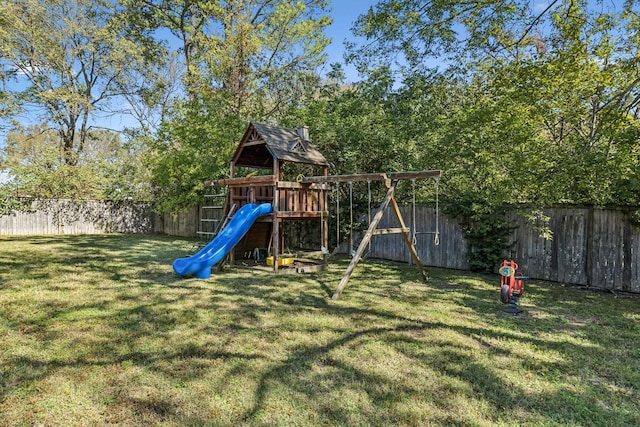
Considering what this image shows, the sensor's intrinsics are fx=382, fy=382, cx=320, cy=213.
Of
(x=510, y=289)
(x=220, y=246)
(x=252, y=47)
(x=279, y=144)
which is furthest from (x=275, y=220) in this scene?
(x=252, y=47)

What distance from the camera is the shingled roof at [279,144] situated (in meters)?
8.91

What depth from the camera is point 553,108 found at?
26.0ft

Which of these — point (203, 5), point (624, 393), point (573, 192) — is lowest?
point (624, 393)

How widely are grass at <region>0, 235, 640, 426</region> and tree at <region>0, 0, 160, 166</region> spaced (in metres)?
18.0

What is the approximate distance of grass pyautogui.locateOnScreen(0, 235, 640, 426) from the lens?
2.82 m

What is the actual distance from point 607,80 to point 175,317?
8.37 meters

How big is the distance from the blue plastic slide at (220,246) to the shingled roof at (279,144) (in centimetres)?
133

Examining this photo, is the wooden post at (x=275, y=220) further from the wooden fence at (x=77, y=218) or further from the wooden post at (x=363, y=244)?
the wooden fence at (x=77, y=218)

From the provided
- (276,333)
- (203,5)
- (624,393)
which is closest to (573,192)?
(624,393)

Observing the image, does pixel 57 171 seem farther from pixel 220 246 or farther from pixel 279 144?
pixel 279 144

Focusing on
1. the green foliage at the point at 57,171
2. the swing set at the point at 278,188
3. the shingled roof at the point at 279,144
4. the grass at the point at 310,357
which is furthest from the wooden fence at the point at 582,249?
the green foliage at the point at 57,171

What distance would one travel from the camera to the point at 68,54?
20.8 metres

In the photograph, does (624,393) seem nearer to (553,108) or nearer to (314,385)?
(314,385)

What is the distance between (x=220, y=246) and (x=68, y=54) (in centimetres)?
1940
